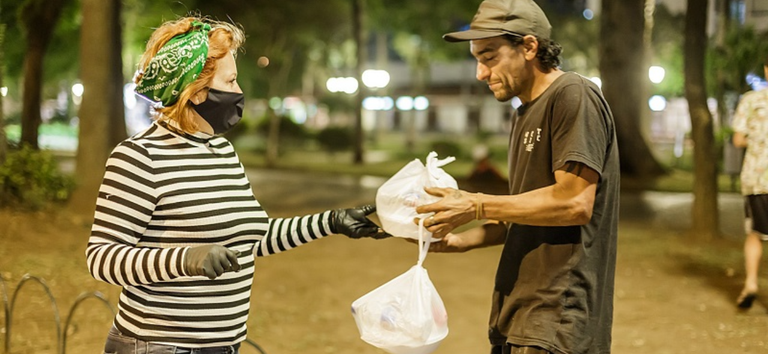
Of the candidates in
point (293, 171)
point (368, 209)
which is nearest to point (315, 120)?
point (293, 171)

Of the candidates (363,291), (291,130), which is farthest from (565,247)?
(291,130)

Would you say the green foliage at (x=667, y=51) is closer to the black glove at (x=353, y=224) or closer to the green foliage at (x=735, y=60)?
the green foliage at (x=735, y=60)

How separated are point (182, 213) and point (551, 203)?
1154 mm

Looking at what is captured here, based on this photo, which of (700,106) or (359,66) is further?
(359,66)

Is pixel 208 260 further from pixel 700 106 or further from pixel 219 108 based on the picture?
pixel 700 106

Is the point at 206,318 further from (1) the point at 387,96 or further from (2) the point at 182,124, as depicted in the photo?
(1) the point at 387,96

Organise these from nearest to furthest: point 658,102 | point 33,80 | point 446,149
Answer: point 33,80 → point 446,149 → point 658,102

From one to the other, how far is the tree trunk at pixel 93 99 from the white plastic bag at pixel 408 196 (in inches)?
389

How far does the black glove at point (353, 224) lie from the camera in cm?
307

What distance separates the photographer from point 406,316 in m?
Answer: 2.87

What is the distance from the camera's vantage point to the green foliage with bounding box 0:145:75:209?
10.4 metres

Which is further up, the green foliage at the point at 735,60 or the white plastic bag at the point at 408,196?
the green foliage at the point at 735,60

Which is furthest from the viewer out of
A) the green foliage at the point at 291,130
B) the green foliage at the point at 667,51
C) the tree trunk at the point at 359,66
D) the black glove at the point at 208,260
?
the green foliage at the point at 291,130

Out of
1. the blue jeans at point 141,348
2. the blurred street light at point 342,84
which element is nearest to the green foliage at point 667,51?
the blurred street light at point 342,84
